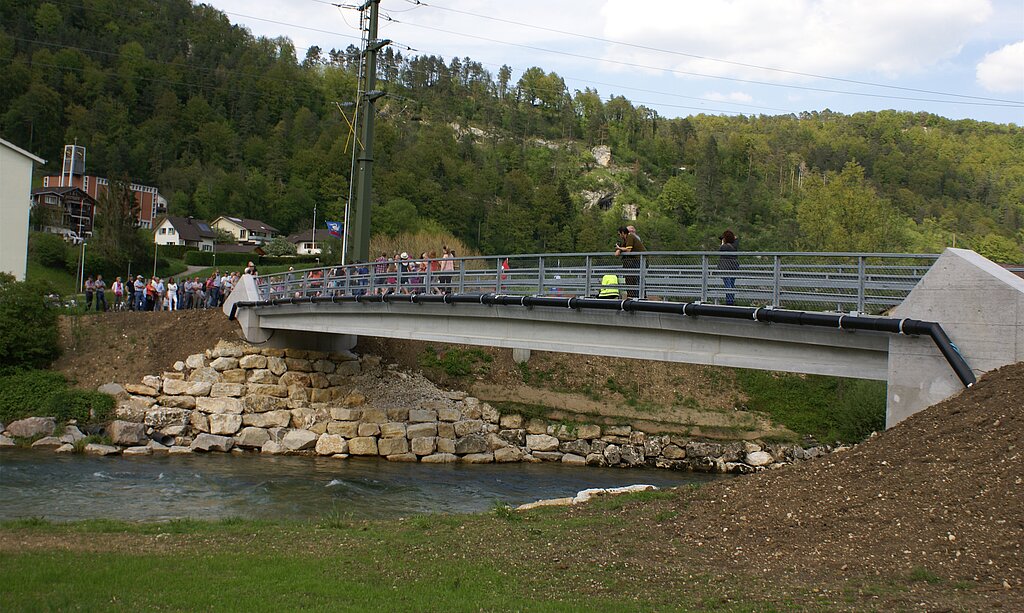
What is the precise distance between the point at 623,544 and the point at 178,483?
14.5 meters

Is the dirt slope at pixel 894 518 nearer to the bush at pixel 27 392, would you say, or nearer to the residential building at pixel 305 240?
the bush at pixel 27 392

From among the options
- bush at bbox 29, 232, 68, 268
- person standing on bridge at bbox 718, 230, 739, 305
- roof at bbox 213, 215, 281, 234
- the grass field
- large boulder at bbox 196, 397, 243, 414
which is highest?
roof at bbox 213, 215, 281, 234

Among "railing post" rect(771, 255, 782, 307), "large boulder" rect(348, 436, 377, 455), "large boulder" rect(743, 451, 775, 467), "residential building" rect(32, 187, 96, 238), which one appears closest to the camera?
"railing post" rect(771, 255, 782, 307)

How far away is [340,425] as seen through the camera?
29.8m

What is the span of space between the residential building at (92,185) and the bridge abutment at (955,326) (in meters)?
89.8

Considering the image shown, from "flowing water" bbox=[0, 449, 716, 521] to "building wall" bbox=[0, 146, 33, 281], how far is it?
22196 mm

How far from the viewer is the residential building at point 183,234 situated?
9925 centimetres

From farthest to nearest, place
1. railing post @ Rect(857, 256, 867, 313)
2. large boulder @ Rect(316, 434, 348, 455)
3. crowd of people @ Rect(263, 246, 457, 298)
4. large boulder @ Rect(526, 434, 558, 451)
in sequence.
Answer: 1. large boulder @ Rect(526, 434, 558, 451)
2. large boulder @ Rect(316, 434, 348, 455)
3. crowd of people @ Rect(263, 246, 457, 298)
4. railing post @ Rect(857, 256, 867, 313)

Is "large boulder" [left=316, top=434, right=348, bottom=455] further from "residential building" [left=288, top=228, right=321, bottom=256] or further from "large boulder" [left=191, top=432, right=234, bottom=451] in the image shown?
"residential building" [left=288, top=228, right=321, bottom=256]

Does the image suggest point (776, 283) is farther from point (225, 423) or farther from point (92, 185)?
point (92, 185)

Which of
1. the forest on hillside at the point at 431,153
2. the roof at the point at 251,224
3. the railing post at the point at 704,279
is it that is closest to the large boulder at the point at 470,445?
the railing post at the point at 704,279

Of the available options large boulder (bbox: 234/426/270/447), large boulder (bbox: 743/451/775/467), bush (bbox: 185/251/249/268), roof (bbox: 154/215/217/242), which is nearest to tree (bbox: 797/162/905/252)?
large boulder (bbox: 743/451/775/467)

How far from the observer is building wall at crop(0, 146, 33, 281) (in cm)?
4409

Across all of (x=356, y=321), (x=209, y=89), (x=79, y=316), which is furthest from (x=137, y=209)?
(x=209, y=89)
